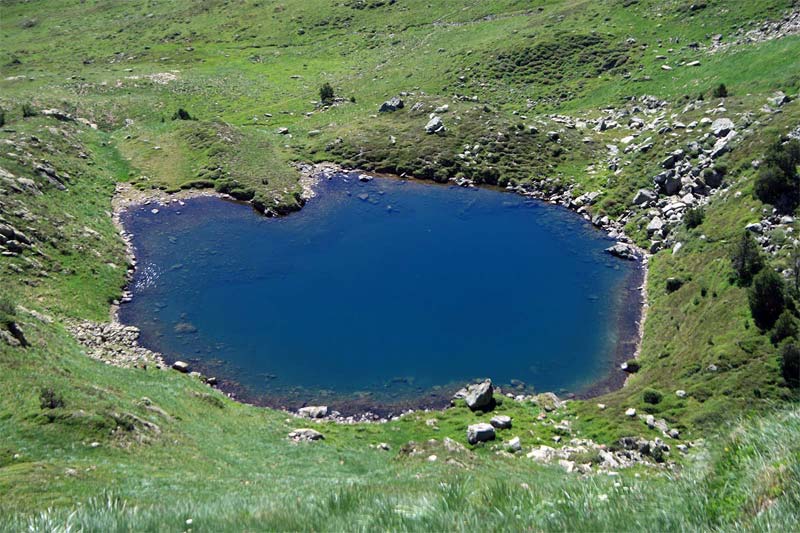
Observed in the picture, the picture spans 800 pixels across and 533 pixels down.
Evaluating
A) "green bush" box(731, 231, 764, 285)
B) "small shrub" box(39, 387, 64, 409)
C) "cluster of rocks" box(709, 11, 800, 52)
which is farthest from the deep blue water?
"cluster of rocks" box(709, 11, 800, 52)

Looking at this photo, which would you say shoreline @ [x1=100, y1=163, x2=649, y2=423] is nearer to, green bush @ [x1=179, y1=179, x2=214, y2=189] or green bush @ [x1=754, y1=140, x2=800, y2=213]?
green bush @ [x1=179, y1=179, x2=214, y2=189]

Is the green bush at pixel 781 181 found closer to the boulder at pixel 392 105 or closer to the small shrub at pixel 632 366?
the small shrub at pixel 632 366

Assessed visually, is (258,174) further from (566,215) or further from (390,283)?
(566,215)

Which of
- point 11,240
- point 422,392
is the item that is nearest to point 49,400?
point 422,392

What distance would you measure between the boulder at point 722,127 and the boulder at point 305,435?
49.1 m

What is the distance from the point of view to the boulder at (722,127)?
5725 centimetres

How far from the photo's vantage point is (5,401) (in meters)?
25.0

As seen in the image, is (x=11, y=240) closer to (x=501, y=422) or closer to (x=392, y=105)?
(x=501, y=422)

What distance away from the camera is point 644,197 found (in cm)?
5794

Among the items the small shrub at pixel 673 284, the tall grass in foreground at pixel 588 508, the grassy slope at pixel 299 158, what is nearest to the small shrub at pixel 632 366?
the grassy slope at pixel 299 158

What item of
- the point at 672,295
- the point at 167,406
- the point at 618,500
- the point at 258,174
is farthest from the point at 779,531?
the point at 258,174

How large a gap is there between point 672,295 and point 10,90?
4069 inches

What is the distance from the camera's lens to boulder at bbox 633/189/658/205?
57.8 m

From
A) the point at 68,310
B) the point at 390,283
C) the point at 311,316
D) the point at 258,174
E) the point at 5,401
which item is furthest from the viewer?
the point at 258,174
